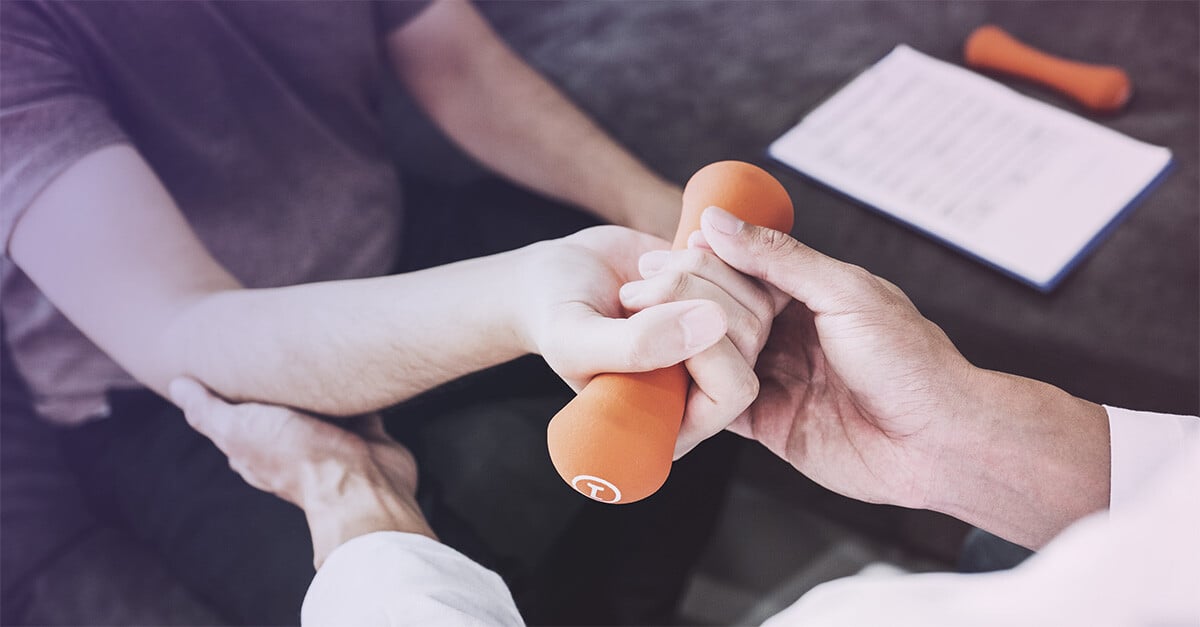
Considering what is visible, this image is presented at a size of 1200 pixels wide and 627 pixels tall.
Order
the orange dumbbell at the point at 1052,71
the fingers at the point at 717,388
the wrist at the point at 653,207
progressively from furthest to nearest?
the orange dumbbell at the point at 1052,71 < the wrist at the point at 653,207 < the fingers at the point at 717,388

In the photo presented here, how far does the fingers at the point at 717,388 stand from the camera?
0.36 meters

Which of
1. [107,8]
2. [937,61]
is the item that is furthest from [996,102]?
[107,8]

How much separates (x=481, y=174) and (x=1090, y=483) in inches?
15.7

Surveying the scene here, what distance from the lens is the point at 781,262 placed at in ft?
1.26

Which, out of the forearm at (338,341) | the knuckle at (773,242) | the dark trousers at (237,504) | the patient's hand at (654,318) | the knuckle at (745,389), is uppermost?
the knuckle at (773,242)

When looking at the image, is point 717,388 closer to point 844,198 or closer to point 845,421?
point 845,421

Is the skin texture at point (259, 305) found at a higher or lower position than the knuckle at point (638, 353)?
lower

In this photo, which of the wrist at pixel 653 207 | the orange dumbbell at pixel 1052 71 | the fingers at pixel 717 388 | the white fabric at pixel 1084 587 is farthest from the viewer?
the orange dumbbell at pixel 1052 71

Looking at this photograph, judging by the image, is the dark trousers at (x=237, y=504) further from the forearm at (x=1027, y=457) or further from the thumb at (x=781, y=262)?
the forearm at (x=1027, y=457)

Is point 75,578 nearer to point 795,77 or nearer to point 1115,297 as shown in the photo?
point 795,77

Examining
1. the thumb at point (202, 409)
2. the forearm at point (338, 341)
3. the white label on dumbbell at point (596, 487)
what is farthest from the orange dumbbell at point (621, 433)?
the thumb at point (202, 409)

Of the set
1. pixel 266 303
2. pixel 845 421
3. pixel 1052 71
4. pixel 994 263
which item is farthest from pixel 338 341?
pixel 1052 71

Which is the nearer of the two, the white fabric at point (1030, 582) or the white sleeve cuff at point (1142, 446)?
the white fabric at point (1030, 582)

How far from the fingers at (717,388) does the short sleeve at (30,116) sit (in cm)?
32
